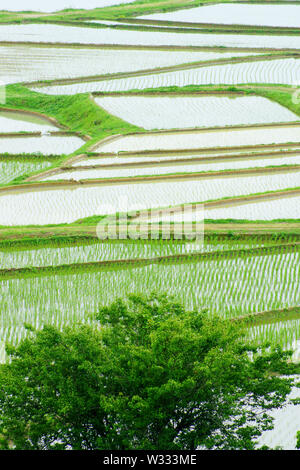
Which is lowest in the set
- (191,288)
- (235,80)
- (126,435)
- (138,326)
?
(126,435)

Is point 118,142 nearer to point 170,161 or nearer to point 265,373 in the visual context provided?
point 170,161

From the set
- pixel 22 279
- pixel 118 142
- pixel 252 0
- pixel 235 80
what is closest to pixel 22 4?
pixel 252 0

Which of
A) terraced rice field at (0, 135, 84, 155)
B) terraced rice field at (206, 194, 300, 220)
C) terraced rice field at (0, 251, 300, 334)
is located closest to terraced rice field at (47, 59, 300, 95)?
terraced rice field at (0, 135, 84, 155)

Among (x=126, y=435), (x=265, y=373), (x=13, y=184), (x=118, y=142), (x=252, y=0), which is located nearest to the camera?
(x=126, y=435)

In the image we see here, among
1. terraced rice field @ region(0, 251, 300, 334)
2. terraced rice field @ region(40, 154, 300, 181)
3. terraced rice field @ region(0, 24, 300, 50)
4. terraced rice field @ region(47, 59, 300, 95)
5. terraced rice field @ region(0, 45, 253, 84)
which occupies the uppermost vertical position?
terraced rice field @ region(0, 24, 300, 50)

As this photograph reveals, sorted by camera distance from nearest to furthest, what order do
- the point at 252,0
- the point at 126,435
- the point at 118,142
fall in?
1. the point at 126,435
2. the point at 118,142
3. the point at 252,0

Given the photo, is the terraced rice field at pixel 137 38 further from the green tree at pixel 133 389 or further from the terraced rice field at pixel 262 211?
the green tree at pixel 133 389

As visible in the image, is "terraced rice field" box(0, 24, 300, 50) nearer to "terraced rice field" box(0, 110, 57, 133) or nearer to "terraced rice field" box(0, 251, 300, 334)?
"terraced rice field" box(0, 110, 57, 133)
